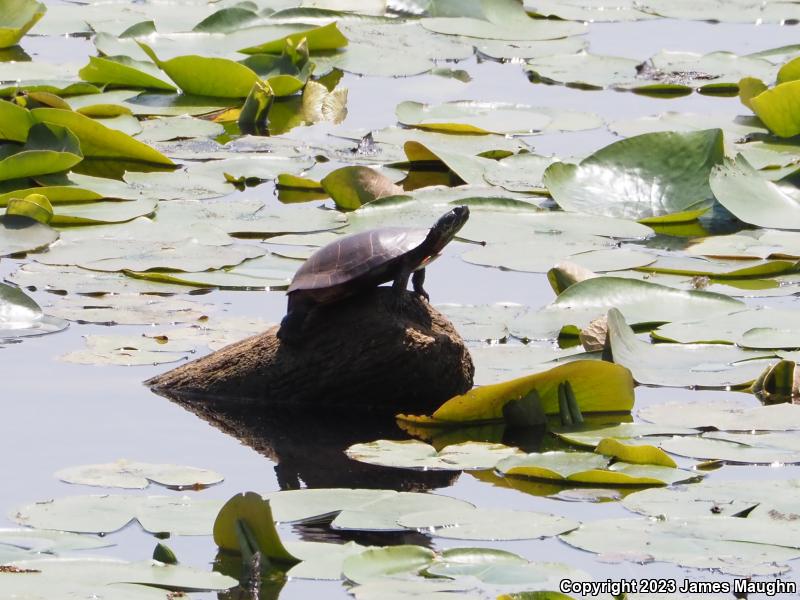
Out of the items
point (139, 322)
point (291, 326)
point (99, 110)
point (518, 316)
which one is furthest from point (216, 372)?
point (99, 110)

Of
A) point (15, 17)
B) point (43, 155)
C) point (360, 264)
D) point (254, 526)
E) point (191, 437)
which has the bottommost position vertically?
point (191, 437)

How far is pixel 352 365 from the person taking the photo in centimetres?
455

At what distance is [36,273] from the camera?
5.61 meters

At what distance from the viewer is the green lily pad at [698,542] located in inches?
130

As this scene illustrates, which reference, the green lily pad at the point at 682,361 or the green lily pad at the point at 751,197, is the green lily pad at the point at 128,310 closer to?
the green lily pad at the point at 682,361

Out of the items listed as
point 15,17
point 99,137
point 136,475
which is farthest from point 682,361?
point 15,17

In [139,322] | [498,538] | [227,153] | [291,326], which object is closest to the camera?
[498,538]

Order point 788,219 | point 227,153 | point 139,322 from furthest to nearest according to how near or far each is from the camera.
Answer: point 227,153 → point 788,219 → point 139,322

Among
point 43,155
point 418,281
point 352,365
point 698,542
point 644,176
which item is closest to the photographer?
point 698,542

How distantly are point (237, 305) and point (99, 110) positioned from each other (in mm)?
2624

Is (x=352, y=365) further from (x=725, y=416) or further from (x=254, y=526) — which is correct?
(x=254, y=526)

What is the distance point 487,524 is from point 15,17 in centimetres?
665

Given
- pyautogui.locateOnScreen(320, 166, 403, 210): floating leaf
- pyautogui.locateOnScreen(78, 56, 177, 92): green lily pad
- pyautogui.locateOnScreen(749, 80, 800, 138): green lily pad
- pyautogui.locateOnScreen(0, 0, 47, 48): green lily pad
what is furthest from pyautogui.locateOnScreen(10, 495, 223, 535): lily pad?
pyautogui.locateOnScreen(0, 0, 47, 48): green lily pad

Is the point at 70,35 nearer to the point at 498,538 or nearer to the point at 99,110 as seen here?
the point at 99,110
